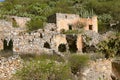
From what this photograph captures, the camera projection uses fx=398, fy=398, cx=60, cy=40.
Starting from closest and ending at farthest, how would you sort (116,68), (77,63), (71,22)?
(77,63), (116,68), (71,22)

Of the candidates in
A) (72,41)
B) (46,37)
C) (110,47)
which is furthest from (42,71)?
(72,41)

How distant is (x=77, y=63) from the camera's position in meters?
20.9

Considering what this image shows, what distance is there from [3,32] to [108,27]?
1512 cm

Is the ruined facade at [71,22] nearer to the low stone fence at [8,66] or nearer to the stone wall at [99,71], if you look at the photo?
the stone wall at [99,71]

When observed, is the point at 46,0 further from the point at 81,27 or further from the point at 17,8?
the point at 81,27

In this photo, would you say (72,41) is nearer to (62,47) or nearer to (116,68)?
(62,47)

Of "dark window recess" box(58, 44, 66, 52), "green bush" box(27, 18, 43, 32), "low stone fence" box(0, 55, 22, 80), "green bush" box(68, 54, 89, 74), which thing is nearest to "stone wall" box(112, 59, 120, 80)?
"green bush" box(68, 54, 89, 74)

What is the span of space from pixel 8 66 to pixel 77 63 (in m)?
4.50

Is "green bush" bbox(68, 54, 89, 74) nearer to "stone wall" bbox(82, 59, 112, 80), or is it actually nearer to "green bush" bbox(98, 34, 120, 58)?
"stone wall" bbox(82, 59, 112, 80)

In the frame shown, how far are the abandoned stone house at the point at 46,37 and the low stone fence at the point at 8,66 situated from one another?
4.31 metres

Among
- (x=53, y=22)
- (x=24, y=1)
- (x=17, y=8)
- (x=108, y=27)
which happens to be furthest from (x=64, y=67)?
(x=24, y=1)

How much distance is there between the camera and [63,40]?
28.9 m

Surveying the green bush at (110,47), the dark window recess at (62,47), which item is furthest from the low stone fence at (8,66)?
the dark window recess at (62,47)

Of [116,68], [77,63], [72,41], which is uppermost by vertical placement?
[77,63]
